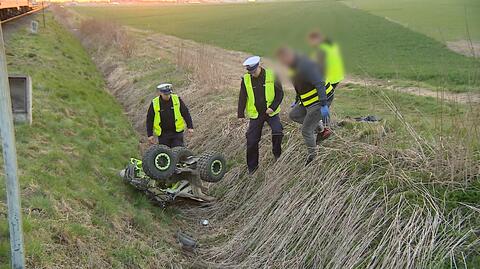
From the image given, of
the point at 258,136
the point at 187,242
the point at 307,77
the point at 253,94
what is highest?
the point at 307,77

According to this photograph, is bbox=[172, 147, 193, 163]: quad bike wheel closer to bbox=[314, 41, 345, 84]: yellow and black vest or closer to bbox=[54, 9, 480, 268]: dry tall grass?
bbox=[54, 9, 480, 268]: dry tall grass

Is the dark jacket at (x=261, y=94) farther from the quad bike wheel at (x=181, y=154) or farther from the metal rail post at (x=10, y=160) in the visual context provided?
the metal rail post at (x=10, y=160)

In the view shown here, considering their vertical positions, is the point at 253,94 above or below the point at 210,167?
above

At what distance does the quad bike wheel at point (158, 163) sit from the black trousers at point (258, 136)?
4.24 ft

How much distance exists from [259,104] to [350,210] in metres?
2.56

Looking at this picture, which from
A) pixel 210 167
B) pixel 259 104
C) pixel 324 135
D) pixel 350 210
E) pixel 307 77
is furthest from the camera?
pixel 259 104

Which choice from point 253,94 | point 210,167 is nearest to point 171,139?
point 210,167

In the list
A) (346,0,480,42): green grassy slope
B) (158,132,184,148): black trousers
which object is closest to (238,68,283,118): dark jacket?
(158,132,184,148): black trousers

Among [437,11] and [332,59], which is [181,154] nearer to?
[332,59]

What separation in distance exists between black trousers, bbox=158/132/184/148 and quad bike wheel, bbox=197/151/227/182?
94cm

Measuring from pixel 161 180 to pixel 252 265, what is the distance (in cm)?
221

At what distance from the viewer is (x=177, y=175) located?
7.38 metres

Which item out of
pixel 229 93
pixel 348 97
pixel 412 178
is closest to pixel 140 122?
pixel 229 93

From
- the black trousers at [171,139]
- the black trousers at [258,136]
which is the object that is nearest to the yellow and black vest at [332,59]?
the black trousers at [258,136]
